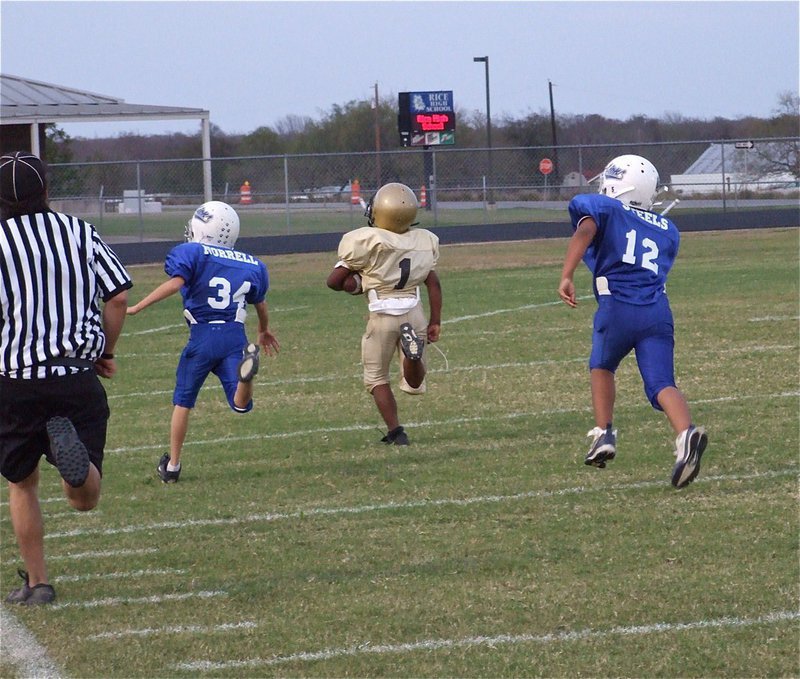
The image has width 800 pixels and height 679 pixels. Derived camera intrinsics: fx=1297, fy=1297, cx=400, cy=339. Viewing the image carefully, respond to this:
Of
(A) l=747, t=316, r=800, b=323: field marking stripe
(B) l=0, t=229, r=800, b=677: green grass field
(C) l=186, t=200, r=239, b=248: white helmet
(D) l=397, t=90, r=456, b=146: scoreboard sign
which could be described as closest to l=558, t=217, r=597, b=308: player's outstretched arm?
(B) l=0, t=229, r=800, b=677: green grass field

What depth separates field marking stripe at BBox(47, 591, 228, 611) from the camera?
16.7 ft

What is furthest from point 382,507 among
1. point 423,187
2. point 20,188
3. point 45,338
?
point 423,187

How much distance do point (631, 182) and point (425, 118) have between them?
109 feet

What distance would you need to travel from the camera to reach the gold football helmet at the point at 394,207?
777 centimetres

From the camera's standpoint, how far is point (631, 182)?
6324mm

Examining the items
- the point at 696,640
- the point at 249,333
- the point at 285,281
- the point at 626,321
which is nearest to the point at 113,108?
the point at 285,281

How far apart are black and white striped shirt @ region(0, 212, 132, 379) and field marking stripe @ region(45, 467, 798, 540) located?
150cm

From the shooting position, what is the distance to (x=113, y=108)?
30234mm

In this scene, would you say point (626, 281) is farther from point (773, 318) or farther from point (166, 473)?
point (773, 318)

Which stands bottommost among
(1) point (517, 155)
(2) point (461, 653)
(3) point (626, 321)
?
(2) point (461, 653)

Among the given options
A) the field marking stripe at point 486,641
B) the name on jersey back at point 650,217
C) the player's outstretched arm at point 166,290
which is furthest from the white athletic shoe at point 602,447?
the player's outstretched arm at point 166,290

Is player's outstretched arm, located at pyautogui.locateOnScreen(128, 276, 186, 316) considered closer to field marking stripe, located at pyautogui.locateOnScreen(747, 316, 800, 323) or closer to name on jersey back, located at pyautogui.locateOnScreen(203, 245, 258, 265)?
name on jersey back, located at pyautogui.locateOnScreen(203, 245, 258, 265)

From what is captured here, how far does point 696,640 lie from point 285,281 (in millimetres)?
16044

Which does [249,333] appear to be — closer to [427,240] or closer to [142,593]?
[427,240]
